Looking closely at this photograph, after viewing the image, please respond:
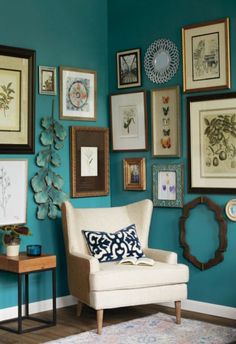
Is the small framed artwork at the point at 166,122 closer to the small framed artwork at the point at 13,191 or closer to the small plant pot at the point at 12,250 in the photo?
the small framed artwork at the point at 13,191

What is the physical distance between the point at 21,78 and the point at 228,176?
186 centimetres

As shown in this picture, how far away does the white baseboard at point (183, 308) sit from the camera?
500cm

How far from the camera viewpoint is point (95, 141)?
5.77 meters

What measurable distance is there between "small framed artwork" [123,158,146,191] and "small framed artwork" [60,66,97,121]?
54 centimetres

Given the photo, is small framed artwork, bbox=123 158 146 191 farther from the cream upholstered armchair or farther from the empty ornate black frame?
the empty ornate black frame

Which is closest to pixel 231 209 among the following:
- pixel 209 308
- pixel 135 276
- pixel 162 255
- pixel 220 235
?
pixel 220 235

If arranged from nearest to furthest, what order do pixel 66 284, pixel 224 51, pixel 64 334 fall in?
pixel 64 334 < pixel 224 51 < pixel 66 284

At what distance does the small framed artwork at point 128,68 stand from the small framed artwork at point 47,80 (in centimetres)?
68

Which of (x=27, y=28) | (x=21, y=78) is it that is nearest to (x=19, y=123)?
(x=21, y=78)

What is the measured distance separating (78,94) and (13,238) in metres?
1.54

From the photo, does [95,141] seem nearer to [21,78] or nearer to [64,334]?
[21,78]

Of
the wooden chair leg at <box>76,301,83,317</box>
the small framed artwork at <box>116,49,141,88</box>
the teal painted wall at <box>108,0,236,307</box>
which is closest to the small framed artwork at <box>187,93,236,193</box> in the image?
the teal painted wall at <box>108,0,236,307</box>

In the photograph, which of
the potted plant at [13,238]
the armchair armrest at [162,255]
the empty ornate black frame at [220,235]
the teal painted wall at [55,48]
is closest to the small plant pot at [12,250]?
the potted plant at [13,238]

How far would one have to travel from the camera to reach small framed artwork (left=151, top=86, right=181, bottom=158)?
5.35 m
